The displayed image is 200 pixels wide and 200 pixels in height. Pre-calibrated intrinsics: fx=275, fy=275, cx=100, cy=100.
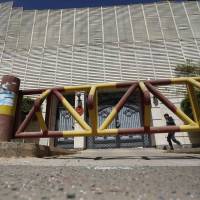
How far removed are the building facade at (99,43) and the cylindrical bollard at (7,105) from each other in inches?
368

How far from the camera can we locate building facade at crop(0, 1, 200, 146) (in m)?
15.8

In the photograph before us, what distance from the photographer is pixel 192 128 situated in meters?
5.20

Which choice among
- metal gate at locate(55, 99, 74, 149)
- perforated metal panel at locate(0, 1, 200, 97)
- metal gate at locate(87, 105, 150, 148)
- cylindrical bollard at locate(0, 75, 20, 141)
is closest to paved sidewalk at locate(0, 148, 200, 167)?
cylindrical bollard at locate(0, 75, 20, 141)

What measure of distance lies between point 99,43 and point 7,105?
42.4ft

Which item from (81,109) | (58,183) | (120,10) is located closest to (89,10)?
(120,10)

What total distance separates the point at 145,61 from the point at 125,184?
1453 centimetres

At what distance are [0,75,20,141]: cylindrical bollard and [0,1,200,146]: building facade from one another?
9.35 m

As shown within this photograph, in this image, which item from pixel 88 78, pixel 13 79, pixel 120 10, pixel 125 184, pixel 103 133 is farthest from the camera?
pixel 120 10

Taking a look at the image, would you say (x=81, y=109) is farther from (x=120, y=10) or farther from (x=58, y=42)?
(x=120, y=10)

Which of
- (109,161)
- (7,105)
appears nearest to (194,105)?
(109,161)

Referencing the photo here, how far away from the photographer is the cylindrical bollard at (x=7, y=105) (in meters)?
5.21

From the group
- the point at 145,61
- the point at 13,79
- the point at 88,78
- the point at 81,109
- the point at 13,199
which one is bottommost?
the point at 13,199

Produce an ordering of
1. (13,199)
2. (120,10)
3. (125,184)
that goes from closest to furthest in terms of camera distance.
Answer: (13,199) → (125,184) → (120,10)

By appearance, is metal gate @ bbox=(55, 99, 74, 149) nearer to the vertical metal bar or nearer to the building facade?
the building facade
